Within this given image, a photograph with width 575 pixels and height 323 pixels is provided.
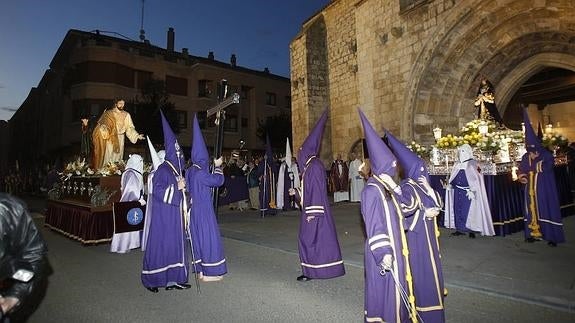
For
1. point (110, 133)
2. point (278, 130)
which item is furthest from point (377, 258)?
point (278, 130)

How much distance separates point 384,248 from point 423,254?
65 cm

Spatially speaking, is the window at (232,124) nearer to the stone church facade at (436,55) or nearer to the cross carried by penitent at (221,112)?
the stone church facade at (436,55)

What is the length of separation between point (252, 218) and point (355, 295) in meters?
7.16

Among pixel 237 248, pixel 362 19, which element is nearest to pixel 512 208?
pixel 237 248

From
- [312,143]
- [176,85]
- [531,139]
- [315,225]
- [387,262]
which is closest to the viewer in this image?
[387,262]

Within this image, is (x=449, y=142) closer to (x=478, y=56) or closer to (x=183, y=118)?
(x=478, y=56)

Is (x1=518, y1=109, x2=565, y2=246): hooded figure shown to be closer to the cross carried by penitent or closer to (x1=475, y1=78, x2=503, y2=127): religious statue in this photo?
(x1=475, y1=78, x2=503, y2=127): religious statue

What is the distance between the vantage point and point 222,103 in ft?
20.4

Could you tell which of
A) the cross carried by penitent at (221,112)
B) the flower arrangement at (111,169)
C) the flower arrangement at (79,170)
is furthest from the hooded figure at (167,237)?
the flower arrangement at (79,170)

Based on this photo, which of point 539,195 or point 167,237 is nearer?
point 167,237

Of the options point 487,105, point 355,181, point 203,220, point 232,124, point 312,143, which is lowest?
point 203,220

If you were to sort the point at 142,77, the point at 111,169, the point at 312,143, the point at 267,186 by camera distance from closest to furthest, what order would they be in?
1. the point at 312,143
2. the point at 111,169
3. the point at 267,186
4. the point at 142,77

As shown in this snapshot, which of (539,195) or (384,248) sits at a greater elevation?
(539,195)

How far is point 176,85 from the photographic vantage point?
30.9 meters
